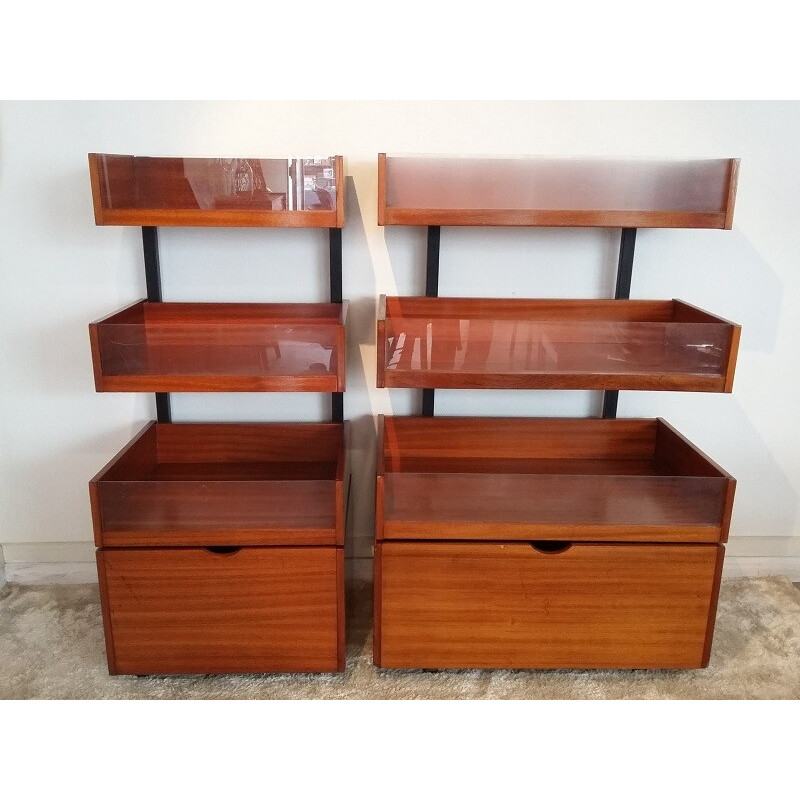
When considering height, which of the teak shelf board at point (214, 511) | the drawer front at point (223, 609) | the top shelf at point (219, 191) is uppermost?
the top shelf at point (219, 191)

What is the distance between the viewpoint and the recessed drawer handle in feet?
6.06

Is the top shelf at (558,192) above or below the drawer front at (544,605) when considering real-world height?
above

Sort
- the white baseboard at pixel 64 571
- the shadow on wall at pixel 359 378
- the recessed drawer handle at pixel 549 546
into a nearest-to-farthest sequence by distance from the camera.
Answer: the recessed drawer handle at pixel 549 546 < the shadow on wall at pixel 359 378 < the white baseboard at pixel 64 571

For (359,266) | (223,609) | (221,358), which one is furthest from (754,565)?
(221,358)

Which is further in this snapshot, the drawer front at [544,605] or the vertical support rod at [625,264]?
the vertical support rod at [625,264]

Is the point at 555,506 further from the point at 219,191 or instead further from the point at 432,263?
the point at 219,191

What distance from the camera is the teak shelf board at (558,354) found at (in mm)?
1768

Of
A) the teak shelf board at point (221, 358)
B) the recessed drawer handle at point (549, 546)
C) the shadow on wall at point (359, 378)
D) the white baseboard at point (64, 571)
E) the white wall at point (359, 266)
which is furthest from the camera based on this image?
the white baseboard at point (64, 571)

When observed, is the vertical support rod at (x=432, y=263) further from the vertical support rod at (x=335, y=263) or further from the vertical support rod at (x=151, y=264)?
the vertical support rod at (x=151, y=264)

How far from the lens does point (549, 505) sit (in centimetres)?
182

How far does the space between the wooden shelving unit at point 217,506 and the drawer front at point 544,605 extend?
7.3 inches

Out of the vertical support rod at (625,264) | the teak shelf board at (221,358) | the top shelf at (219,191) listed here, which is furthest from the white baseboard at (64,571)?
the top shelf at (219,191)

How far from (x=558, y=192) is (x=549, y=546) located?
1000 millimetres

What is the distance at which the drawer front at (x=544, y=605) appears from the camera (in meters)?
1.82
